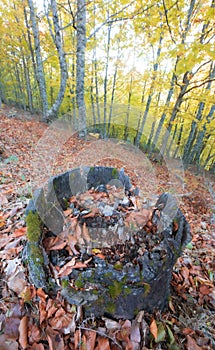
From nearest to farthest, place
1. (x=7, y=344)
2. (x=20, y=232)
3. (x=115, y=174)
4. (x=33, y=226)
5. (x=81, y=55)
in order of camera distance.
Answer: (x=7, y=344) < (x=33, y=226) < (x=20, y=232) < (x=115, y=174) < (x=81, y=55)

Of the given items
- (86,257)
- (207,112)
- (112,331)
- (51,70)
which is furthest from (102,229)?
(51,70)

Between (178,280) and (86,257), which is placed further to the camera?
(178,280)

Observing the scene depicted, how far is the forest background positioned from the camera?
13.8 feet

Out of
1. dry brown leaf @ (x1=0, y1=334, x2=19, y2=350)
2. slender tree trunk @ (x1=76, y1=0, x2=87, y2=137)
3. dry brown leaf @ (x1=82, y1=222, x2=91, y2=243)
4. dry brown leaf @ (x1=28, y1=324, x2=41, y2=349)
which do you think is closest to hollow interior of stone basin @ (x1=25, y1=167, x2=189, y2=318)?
dry brown leaf @ (x1=82, y1=222, x2=91, y2=243)

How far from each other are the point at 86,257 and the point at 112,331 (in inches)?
20.0

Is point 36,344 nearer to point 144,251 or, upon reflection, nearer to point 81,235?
point 81,235

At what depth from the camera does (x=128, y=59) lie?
10.7 m

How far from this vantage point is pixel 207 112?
8.70 metres

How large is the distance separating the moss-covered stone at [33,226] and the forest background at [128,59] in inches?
Answer: 95.3

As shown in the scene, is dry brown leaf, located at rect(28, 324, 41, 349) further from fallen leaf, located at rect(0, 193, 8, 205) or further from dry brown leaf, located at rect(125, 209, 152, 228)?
fallen leaf, located at rect(0, 193, 8, 205)

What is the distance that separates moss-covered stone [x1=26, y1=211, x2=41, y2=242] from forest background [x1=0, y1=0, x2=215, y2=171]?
7.94ft

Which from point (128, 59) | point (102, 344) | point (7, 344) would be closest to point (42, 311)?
point (7, 344)

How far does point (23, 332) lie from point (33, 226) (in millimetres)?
660

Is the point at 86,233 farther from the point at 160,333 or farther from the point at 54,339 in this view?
the point at 160,333
